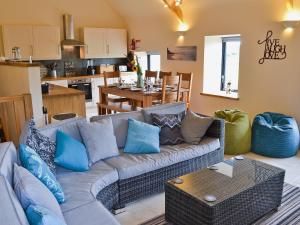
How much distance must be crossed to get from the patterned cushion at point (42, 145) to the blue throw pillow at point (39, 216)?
3.04 ft

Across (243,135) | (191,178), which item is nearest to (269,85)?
(243,135)

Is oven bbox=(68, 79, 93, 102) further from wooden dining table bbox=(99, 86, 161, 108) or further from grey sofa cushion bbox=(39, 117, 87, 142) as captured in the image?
grey sofa cushion bbox=(39, 117, 87, 142)

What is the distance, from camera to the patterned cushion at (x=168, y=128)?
10.7 ft

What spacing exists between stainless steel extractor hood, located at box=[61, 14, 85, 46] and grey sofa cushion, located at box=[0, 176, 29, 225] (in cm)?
613

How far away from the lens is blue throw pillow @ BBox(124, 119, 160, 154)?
9.84 ft

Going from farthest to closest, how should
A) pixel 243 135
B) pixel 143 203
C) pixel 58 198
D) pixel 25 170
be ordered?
pixel 243 135
pixel 143 203
pixel 58 198
pixel 25 170

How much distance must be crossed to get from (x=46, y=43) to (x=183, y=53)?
10.9 ft

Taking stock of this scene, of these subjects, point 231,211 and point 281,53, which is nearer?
point 231,211

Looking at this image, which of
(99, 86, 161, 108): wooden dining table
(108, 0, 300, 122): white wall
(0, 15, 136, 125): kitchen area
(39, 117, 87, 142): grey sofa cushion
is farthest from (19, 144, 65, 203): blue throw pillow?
(108, 0, 300, 122): white wall

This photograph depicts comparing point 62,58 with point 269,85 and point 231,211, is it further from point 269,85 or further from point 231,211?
point 231,211

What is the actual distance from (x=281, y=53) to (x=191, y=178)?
2.97 metres

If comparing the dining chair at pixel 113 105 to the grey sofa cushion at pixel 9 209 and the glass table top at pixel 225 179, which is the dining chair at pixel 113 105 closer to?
the glass table top at pixel 225 179

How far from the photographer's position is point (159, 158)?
284 centimetres

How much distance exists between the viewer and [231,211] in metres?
2.15
